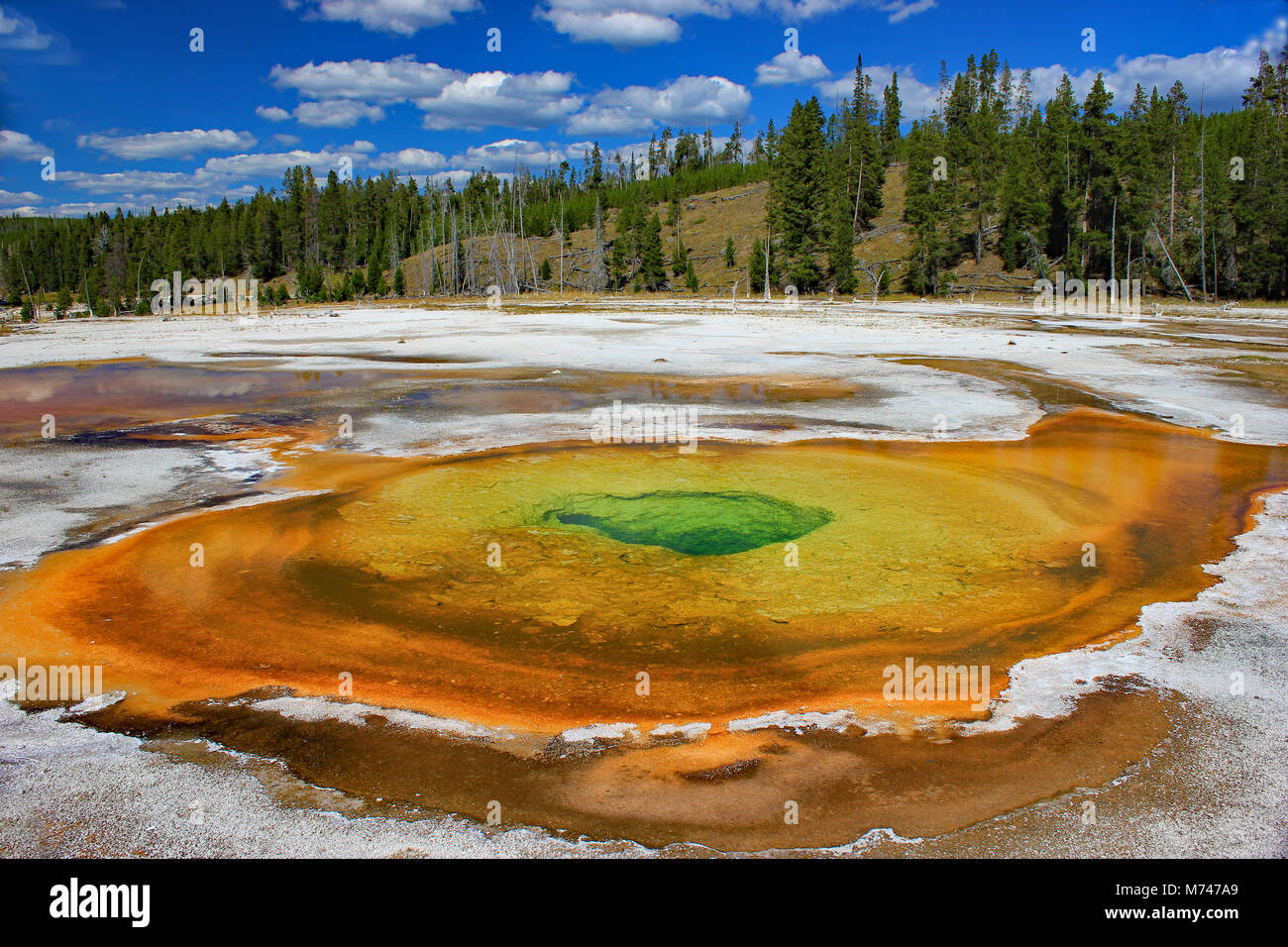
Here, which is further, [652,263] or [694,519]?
[652,263]

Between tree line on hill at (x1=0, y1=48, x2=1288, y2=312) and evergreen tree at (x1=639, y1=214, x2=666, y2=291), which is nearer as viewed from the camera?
tree line on hill at (x1=0, y1=48, x2=1288, y2=312)

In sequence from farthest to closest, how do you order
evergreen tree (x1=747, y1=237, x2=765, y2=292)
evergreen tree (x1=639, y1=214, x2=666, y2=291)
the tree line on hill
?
evergreen tree (x1=639, y1=214, x2=666, y2=291)
evergreen tree (x1=747, y1=237, x2=765, y2=292)
the tree line on hill

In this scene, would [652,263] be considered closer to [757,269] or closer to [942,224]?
[757,269]

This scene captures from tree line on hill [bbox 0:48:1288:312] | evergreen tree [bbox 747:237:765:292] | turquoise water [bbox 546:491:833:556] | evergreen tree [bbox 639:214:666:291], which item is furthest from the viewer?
evergreen tree [bbox 639:214:666:291]

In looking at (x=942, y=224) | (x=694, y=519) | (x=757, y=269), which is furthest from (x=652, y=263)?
(x=694, y=519)

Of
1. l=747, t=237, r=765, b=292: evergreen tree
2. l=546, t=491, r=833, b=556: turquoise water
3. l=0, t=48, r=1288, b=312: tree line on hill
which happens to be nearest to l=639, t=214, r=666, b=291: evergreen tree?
l=0, t=48, r=1288, b=312: tree line on hill

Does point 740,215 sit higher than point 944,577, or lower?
higher

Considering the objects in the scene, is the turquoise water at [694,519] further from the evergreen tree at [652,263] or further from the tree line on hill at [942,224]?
the evergreen tree at [652,263]

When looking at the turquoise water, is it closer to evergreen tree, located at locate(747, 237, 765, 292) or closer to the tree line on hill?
the tree line on hill

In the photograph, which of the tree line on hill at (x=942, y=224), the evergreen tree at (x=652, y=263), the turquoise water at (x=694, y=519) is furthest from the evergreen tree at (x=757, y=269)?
the turquoise water at (x=694, y=519)
